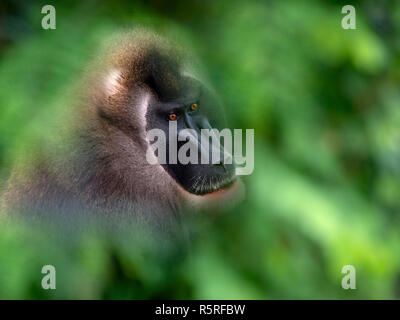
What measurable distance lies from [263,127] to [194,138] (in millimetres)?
688

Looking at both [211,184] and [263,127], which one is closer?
[211,184]

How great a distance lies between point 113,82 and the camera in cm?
59

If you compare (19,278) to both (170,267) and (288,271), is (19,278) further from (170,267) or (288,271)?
(288,271)

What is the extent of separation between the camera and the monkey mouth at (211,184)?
55 cm

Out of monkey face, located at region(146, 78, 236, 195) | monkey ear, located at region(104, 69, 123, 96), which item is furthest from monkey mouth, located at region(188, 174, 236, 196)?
monkey ear, located at region(104, 69, 123, 96)

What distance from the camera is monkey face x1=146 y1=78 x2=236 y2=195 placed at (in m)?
0.55

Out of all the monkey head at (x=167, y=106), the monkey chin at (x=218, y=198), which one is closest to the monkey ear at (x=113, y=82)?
the monkey head at (x=167, y=106)

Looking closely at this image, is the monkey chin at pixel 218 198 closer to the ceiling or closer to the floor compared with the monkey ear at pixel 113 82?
closer to the floor

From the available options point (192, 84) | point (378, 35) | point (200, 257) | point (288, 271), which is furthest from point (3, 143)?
point (378, 35)

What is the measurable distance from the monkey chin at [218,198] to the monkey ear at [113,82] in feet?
0.37

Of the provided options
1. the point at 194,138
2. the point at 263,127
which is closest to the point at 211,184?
the point at 194,138

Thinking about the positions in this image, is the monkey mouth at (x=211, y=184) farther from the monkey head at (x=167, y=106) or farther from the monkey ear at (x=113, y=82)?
the monkey ear at (x=113, y=82)

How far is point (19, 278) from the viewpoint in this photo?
0.89 metres

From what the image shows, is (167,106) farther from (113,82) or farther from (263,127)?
(263,127)
